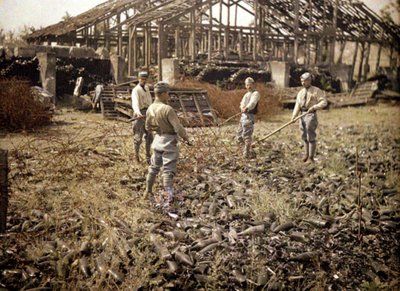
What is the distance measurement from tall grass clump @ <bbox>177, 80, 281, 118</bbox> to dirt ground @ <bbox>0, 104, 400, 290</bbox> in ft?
16.4

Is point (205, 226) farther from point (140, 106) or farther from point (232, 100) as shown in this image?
point (232, 100)

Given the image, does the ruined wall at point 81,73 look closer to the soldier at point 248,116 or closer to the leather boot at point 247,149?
the soldier at point 248,116

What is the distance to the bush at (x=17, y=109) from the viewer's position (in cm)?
686

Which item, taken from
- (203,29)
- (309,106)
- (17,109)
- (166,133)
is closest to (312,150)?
(309,106)

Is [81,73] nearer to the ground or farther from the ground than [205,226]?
farther from the ground

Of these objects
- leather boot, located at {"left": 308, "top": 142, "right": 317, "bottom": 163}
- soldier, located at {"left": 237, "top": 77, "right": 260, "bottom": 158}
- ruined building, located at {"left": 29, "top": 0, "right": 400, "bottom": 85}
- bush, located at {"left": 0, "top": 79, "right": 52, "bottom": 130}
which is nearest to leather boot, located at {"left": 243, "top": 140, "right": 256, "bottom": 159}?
soldier, located at {"left": 237, "top": 77, "right": 260, "bottom": 158}

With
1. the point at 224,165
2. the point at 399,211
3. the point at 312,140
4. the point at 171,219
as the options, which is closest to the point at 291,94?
the point at 312,140

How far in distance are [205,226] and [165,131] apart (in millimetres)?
1526

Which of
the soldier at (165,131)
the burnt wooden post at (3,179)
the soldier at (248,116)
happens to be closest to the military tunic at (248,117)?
the soldier at (248,116)

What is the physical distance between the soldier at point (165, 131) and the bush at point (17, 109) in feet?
10.0

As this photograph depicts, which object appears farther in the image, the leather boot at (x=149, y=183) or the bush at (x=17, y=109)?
the bush at (x=17, y=109)

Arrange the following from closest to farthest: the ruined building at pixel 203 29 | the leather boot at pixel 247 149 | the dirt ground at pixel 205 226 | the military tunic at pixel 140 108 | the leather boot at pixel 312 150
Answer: the dirt ground at pixel 205 226 < the military tunic at pixel 140 108 < the leather boot at pixel 312 150 < the leather boot at pixel 247 149 < the ruined building at pixel 203 29

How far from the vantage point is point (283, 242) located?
4.68 m

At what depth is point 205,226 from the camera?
5.06 meters
